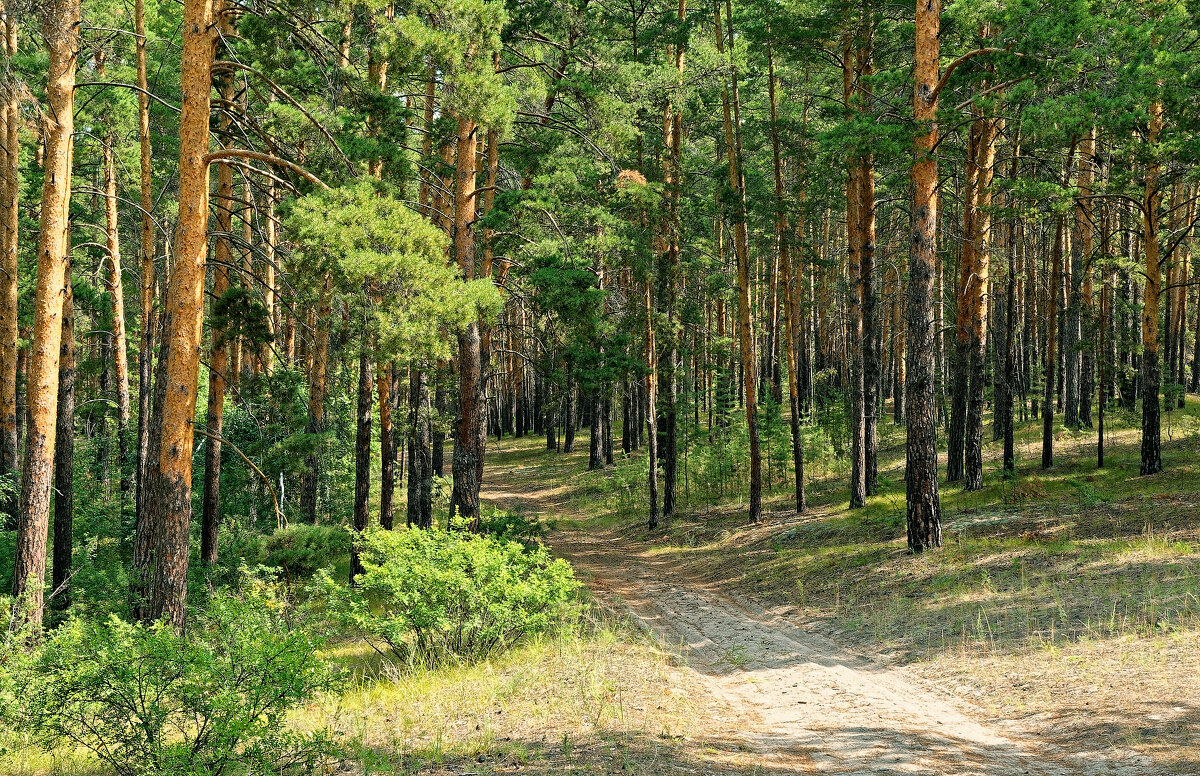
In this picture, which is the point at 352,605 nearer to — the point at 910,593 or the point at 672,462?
the point at 910,593

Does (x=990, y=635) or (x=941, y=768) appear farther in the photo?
(x=990, y=635)

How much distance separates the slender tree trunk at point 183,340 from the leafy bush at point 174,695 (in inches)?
106

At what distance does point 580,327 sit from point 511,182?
11.3 meters

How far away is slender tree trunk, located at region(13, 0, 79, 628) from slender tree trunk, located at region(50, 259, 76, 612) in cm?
498

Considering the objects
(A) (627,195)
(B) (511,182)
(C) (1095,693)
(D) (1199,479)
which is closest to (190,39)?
(A) (627,195)

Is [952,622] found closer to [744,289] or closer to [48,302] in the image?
[744,289]

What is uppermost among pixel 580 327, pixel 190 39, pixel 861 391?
pixel 190 39

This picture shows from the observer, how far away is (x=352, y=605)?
8.58 m

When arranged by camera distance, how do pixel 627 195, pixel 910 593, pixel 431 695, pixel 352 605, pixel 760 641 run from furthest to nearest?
pixel 627 195 → pixel 910 593 → pixel 760 641 → pixel 352 605 → pixel 431 695

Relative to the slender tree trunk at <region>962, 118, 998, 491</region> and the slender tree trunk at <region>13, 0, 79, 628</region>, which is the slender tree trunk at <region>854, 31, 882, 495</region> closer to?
the slender tree trunk at <region>962, 118, 998, 491</region>

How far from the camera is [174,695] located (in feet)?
19.4

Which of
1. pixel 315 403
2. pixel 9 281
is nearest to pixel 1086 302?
pixel 315 403

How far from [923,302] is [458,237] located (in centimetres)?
Answer: 782

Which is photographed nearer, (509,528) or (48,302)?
(48,302)
